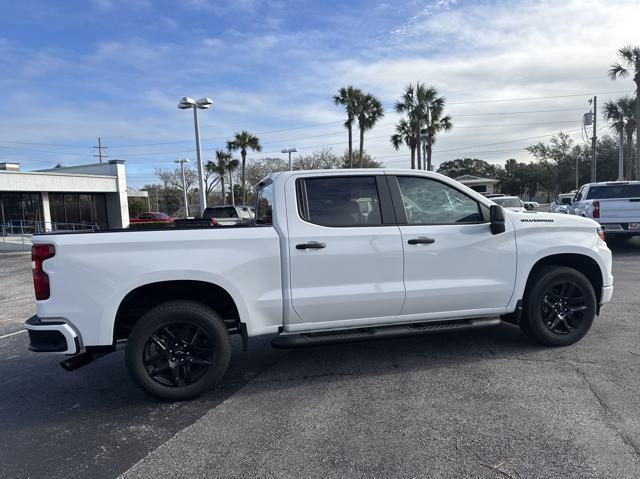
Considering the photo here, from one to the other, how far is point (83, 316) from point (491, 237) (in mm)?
3629

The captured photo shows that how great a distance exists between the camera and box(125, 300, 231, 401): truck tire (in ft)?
12.5

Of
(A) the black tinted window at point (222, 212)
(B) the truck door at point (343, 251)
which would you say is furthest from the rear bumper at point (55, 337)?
(A) the black tinted window at point (222, 212)

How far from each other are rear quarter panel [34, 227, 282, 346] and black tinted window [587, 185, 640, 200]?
11.7 metres

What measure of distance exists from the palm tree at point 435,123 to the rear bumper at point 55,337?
114 feet

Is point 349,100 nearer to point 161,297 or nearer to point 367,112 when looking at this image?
point 367,112

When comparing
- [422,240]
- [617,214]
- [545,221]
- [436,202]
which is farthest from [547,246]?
[617,214]

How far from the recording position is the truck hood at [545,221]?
15.3 ft

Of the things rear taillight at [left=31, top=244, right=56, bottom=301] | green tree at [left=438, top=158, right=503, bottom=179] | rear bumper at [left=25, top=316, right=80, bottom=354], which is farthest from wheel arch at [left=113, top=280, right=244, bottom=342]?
green tree at [left=438, top=158, right=503, bottom=179]

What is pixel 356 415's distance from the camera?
3600 millimetres

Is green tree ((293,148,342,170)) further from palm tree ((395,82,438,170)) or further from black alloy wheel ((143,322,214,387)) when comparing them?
black alloy wheel ((143,322,214,387))

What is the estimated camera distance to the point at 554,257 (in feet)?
16.0

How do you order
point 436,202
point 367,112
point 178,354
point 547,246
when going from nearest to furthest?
point 178,354 < point 436,202 < point 547,246 < point 367,112

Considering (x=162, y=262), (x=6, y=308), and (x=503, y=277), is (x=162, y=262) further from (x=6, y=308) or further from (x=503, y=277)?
(x=6, y=308)

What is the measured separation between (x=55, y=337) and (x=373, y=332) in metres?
2.60
